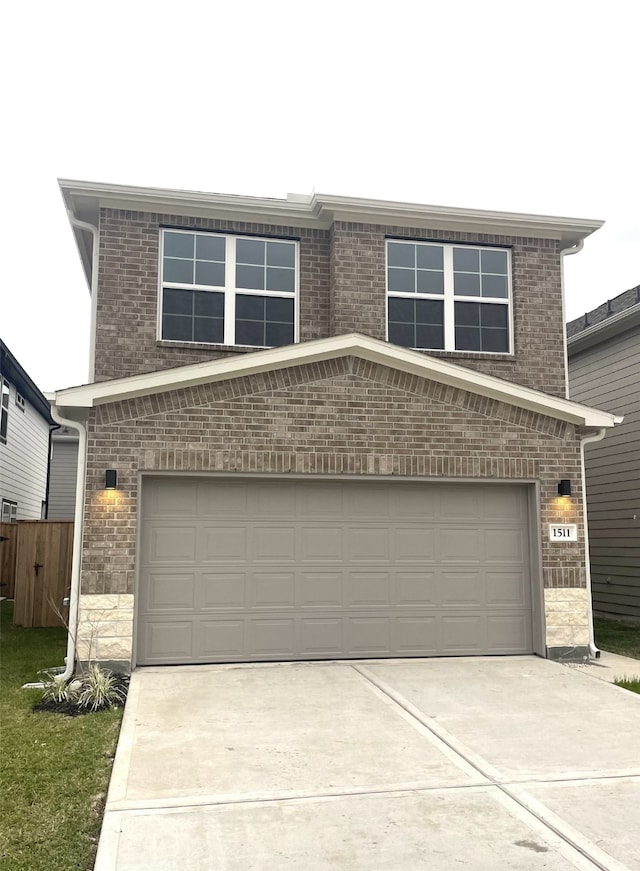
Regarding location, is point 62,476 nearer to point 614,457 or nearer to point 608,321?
point 614,457

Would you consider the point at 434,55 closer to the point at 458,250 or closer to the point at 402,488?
the point at 458,250

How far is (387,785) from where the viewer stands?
4895 mm

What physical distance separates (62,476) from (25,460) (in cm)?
675

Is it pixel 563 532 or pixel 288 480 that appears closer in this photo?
pixel 288 480

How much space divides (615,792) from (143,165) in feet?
84.2

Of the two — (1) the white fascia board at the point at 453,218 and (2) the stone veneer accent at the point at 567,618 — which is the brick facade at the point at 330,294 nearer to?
(1) the white fascia board at the point at 453,218

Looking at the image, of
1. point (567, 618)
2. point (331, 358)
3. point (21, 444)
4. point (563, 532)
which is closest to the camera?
point (331, 358)

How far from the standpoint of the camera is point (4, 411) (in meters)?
17.1

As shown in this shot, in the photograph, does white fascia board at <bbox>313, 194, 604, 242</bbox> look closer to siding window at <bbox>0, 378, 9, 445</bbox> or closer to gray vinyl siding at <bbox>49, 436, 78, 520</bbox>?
siding window at <bbox>0, 378, 9, 445</bbox>

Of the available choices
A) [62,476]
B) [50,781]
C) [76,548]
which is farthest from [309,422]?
[62,476]

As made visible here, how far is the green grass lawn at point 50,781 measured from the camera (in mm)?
3988

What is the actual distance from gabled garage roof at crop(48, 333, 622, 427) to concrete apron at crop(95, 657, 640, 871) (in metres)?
3.27

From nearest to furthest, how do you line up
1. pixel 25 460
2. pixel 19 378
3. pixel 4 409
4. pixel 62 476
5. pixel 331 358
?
pixel 331 358
pixel 4 409
pixel 19 378
pixel 25 460
pixel 62 476

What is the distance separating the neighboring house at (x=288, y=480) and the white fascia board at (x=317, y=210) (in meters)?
0.04
